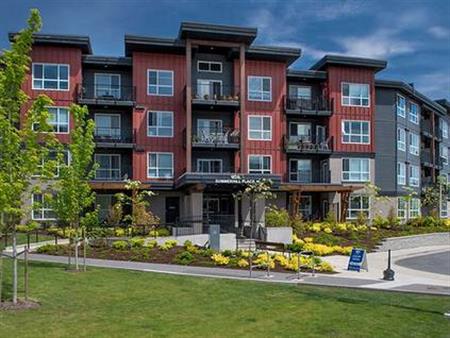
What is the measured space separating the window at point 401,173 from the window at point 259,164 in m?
13.2

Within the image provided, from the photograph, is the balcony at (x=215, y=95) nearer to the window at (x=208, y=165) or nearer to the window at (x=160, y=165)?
the window at (x=208, y=165)

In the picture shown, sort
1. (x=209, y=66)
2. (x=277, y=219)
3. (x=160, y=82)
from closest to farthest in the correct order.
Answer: (x=277, y=219), (x=160, y=82), (x=209, y=66)

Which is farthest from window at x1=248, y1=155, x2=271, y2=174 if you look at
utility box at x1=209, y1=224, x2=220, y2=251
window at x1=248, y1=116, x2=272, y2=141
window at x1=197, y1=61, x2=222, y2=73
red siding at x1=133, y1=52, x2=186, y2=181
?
utility box at x1=209, y1=224, x2=220, y2=251

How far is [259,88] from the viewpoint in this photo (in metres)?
42.1

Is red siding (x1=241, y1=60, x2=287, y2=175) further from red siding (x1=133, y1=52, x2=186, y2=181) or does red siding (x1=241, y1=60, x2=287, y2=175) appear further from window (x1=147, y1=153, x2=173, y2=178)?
window (x1=147, y1=153, x2=173, y2=178)

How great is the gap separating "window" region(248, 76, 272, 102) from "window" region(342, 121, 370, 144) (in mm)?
6969

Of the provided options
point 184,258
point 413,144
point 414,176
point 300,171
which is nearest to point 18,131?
point 184,258

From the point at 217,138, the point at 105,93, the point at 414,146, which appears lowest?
the point at 217,138

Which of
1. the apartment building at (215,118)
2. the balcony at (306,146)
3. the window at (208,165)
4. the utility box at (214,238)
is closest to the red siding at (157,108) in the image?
the apartment building at (215,118)

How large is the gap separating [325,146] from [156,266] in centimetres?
2645

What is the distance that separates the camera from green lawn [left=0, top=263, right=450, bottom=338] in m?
9.83

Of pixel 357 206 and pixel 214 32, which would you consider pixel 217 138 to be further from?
pixel 357 206

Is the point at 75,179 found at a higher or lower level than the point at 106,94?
lower

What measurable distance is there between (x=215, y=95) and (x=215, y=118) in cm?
201
